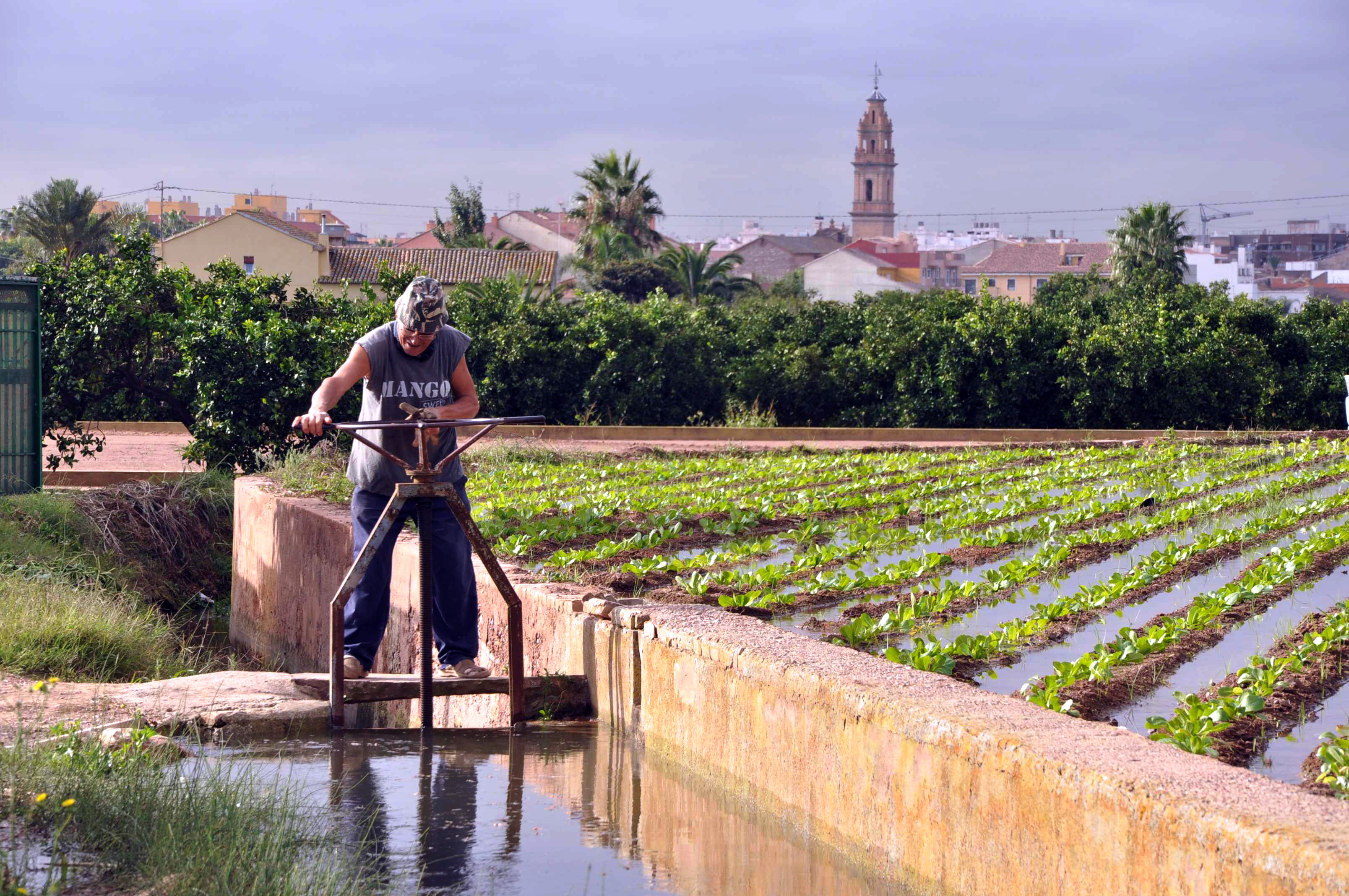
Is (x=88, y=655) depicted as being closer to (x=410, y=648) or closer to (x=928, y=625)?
(x=410, y=648)

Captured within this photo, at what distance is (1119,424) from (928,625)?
18.1 m

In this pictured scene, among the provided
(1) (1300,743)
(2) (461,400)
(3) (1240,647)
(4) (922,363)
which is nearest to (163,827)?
(2) (461,400)

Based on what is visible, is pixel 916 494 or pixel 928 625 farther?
pixel 916 494

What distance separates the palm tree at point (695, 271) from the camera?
202 feet

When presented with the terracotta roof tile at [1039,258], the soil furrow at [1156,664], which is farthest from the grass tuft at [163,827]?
the terracotta roof tile at [1039,258]

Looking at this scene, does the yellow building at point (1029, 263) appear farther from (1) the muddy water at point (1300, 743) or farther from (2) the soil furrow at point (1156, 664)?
(1) the muddy water at point (1300, 743)

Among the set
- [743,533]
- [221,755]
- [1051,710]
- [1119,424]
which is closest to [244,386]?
[743,533]

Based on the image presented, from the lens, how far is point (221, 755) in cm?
474

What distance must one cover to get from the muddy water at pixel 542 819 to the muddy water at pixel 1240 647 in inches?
48.5

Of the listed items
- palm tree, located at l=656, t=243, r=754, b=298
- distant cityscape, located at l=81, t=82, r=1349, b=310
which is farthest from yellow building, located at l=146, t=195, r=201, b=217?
palm tree, located at l=656, t=243, r=754, b=298

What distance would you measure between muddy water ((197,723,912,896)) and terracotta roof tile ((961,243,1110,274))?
105 metres

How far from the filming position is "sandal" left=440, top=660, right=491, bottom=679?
5.98 meters

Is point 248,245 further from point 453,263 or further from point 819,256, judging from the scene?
point 819,256

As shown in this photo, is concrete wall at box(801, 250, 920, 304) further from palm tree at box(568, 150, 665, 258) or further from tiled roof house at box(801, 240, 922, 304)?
palm tree at box(568, 150, 665, 258)
